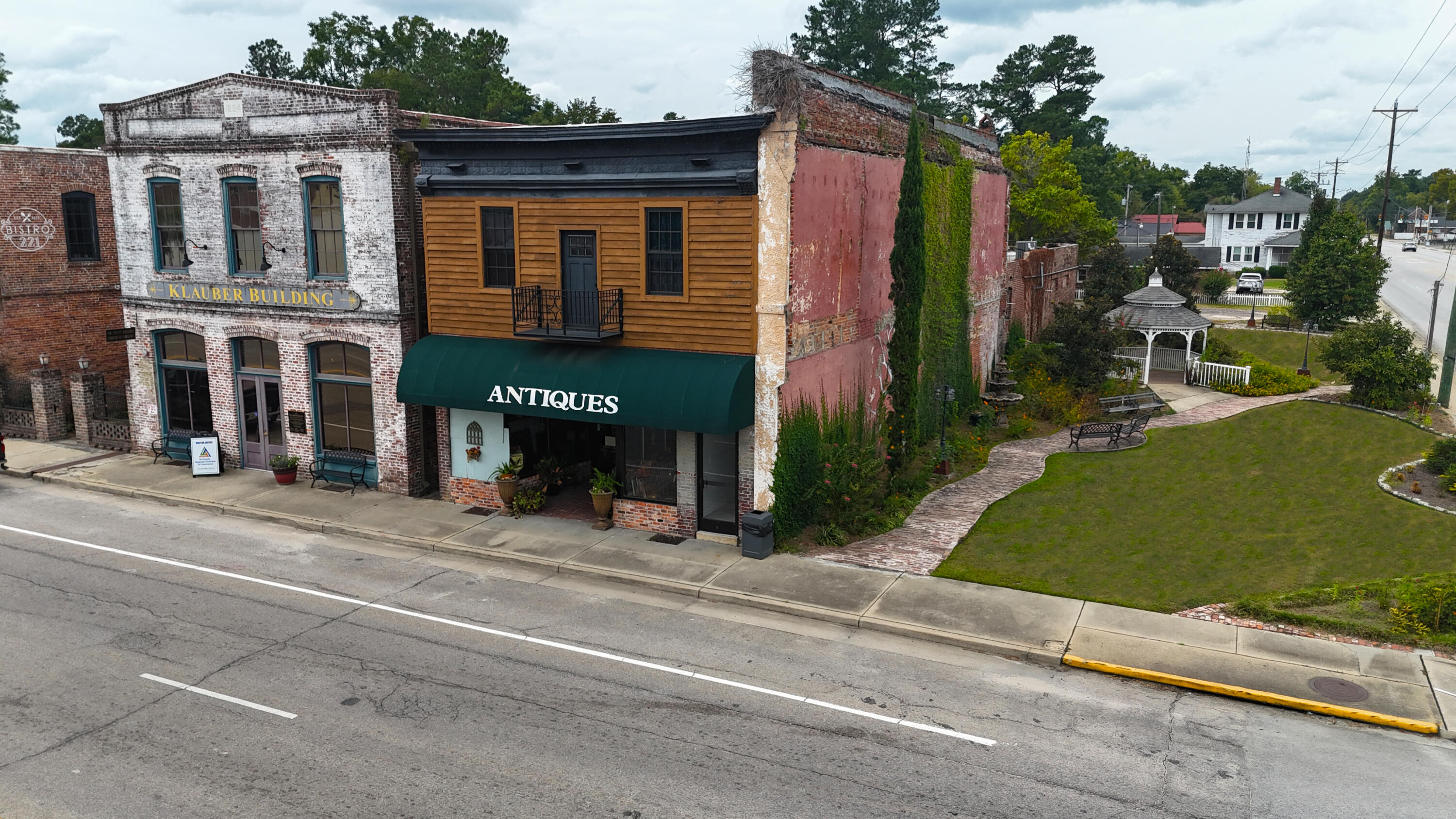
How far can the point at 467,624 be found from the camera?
14.7m

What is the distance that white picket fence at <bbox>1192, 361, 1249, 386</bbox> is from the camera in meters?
33.8

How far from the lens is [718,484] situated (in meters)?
18.7

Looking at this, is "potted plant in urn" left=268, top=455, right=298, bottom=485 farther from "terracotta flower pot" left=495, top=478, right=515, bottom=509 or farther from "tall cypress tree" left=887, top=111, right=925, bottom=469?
"tall cypress tree" left=887, top=111, right=925, bottom=469

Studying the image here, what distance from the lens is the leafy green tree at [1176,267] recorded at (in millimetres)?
44594

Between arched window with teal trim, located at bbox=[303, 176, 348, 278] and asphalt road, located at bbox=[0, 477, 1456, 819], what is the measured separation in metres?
7.97

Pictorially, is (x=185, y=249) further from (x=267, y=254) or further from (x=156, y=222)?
(x=267, y=254)

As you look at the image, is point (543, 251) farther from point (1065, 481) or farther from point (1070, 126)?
point (1070, 126)

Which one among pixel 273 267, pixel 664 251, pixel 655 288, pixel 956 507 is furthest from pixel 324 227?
pixel 956 507

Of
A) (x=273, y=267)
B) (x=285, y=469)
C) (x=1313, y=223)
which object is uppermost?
(x=1313, y=223)

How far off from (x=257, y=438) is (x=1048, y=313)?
108 feet

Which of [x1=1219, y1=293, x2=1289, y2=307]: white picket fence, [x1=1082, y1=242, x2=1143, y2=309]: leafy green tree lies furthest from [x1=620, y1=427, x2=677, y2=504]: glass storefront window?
[x1=1219, y1=293, x2=1289, y2=307]: white picket fence

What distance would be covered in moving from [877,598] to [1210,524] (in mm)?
8063

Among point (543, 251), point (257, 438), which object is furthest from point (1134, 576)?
point (257, 438)

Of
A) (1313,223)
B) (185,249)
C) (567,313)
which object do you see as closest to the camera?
(567,313)
